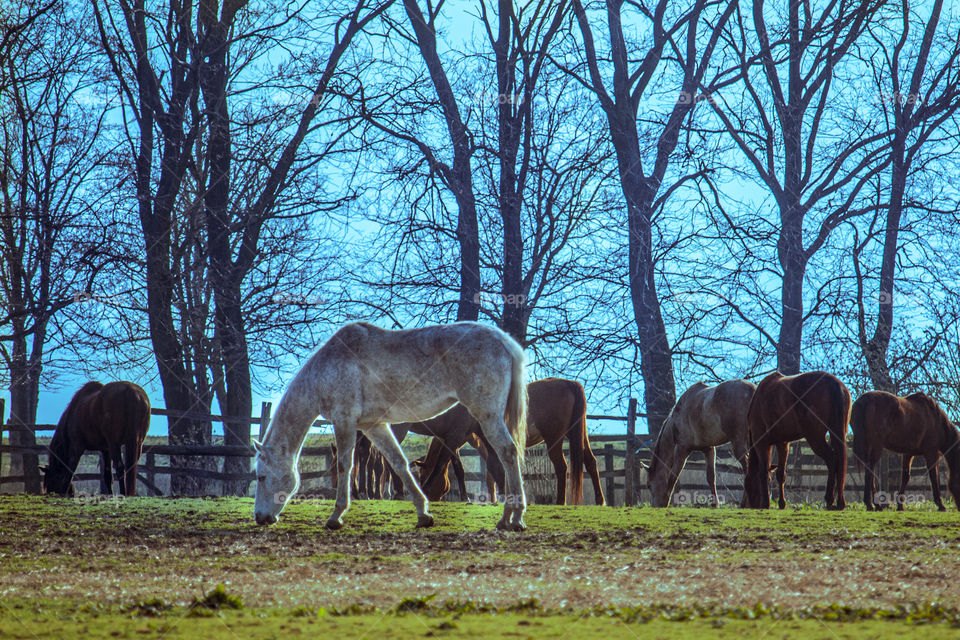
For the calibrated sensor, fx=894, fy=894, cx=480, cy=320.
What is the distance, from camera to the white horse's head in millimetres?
6816

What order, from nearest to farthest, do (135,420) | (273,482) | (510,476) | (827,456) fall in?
(510,476) < (273,482) < (827,456) < (135,420)

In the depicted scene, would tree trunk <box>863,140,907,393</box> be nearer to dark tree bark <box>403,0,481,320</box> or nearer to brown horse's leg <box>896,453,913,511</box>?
brown horse's leg <box>896,453,913,511</box>

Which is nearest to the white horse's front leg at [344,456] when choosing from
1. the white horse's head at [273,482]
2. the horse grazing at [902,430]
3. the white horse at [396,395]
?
the white horse at [396,395]

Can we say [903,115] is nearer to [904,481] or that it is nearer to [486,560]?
[904,481]

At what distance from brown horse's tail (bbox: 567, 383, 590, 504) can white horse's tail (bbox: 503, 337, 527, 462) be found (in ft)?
17.8

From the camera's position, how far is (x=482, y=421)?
6418 mm

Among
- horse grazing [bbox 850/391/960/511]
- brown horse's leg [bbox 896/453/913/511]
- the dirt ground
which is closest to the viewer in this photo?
the dirt ground

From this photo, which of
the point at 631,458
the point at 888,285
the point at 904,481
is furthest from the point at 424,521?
the point at 888,285

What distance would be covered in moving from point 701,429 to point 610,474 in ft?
16.9

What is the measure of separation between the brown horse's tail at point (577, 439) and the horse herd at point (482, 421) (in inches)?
0.6

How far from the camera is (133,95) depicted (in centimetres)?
1505

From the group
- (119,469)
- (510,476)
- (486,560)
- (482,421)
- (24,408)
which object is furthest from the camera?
(24,408)

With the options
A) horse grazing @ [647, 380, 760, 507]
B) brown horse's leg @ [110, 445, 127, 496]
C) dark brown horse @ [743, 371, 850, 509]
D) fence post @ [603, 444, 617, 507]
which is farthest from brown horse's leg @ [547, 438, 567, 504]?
brown horse's leg @ [110, 445, 127, 496]

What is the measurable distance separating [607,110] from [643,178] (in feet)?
5.23
